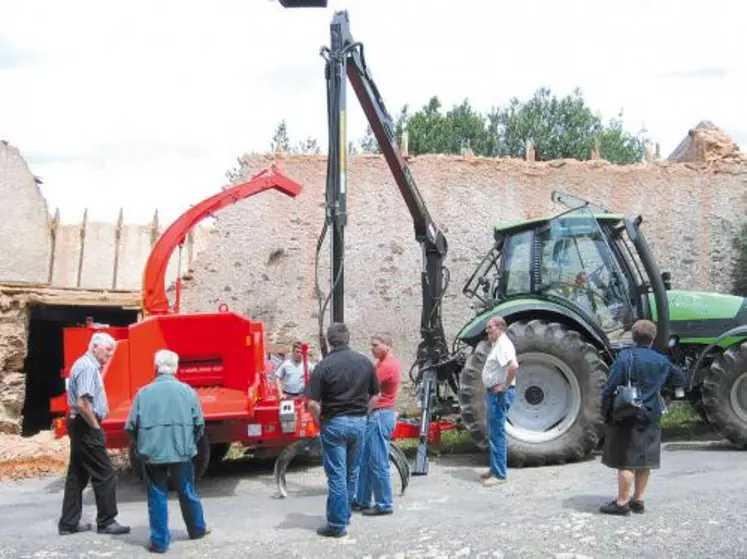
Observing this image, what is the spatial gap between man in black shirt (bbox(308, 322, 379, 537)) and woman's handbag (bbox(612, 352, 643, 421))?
6.18 feet

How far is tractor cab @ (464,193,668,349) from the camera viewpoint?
31.8ft

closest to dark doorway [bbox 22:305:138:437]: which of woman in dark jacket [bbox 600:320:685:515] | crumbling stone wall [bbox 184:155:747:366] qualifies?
crumbling stone wall [bbox 184:155:747:366]

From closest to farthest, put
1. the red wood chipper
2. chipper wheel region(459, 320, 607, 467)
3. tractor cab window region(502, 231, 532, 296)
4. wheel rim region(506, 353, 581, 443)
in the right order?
the red wood chipper < chipper wheel region(459, 320, 607, 467) < wheel rim region(506, 353, 581, 443) < tractor cab window region(502, 231, 532, 296)

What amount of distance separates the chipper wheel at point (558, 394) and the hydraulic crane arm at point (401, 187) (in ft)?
1.98

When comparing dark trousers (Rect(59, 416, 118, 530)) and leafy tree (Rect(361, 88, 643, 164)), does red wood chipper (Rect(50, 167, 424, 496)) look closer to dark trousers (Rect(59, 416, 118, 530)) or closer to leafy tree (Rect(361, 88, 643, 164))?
dark trousers (Rect(59, 416, 118, 530))

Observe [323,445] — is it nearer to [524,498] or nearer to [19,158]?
[524,498]

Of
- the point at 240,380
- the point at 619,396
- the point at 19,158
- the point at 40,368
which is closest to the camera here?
the point at 619,396

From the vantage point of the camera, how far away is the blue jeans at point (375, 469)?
24.2 ft

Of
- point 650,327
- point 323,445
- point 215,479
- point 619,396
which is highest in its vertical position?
point 650,327

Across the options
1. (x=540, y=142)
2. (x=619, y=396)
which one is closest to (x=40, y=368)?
(x=619, y=396)

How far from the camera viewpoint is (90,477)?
7199 mm

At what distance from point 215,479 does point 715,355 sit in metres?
5.47

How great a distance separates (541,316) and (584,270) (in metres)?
0.73

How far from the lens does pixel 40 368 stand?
709 inches
